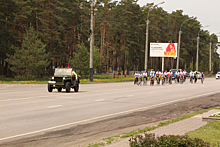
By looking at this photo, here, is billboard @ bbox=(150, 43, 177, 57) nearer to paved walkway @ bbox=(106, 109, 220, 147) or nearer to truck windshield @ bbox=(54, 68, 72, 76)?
truck windshield @ bbox=(54, 68, 72, 76)

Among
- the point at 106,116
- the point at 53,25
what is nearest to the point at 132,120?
the point at 106,116

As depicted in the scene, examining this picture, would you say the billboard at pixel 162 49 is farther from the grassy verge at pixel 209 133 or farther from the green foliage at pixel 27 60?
the grassy verge at pixel 209 133

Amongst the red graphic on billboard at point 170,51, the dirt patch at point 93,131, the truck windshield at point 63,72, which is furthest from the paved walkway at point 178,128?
the red graphic on billboard at point 170,51

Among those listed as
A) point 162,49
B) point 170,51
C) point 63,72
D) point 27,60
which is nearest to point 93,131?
point 63,72

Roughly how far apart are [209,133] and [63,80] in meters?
16.5

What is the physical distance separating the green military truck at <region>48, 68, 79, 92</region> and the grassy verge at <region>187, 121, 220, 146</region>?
597 inches

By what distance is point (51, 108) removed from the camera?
47.6ft

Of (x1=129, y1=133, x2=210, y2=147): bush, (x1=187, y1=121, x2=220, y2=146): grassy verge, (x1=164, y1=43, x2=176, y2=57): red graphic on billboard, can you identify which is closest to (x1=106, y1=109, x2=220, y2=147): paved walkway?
(x1=187, y1=121, x2=220, y2=146): grassy verge

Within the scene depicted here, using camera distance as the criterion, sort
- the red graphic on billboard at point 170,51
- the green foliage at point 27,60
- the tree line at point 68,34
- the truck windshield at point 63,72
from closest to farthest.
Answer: the truck windshield at point 63,72, the green foliage at point 27,60, the tree line at point 68,34, the red graphic on billboard at point 170,51

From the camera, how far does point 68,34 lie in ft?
259

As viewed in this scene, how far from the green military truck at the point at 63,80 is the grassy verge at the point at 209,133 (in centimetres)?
1517

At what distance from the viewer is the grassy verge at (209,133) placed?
759cm

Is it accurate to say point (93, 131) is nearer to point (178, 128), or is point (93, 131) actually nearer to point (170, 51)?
point (178, 128)

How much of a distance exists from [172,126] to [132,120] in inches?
90.3
